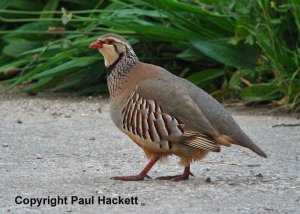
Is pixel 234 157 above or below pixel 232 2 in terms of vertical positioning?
below

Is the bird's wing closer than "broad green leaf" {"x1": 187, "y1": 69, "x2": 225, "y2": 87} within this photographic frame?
Yes

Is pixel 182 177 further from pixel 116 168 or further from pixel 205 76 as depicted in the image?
pixel 205 76

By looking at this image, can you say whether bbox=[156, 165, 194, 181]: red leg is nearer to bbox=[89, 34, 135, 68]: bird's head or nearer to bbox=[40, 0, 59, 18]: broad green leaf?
bbox=[89, 34, 135, 68]: bird's head

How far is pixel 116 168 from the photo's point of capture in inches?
280

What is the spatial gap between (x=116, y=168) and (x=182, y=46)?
154 inches

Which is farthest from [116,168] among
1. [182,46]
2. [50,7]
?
[50,7]

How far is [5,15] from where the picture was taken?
12.4 metres

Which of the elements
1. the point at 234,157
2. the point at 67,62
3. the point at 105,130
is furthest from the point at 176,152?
the point at 67,62

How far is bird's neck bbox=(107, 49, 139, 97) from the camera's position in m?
6.84

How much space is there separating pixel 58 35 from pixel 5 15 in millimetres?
1141

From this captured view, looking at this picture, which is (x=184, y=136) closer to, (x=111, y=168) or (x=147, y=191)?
(x=147, y=191)

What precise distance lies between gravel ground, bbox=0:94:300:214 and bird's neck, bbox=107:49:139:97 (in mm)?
604

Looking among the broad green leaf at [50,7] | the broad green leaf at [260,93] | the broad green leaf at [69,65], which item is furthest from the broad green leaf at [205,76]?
the broad green leaf at [50,7]

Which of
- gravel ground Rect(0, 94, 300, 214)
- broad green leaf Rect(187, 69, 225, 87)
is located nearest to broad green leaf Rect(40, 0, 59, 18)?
gravel ground Rect(0, 94, 300, 214)
